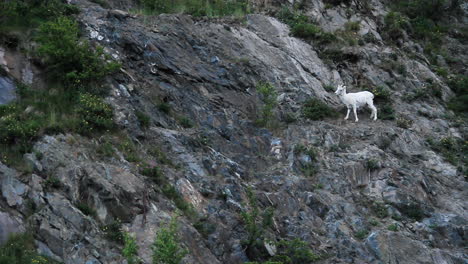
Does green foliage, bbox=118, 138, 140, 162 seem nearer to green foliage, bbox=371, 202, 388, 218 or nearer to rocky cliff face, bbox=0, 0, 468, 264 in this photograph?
rocky cliff face, bbox=0, 0, 468, 264

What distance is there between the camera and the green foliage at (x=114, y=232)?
12617 mm

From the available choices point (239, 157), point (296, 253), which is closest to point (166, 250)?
point (296, 253)

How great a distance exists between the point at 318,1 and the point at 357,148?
32.6ft

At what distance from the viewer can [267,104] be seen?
18.9 meters

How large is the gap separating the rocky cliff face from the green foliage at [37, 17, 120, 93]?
61cm

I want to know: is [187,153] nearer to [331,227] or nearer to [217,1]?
[331,227]

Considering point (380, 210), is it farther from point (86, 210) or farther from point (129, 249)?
point (86, 210)

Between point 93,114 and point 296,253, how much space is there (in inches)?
253

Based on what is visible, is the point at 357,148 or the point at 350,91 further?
the point at 350,91

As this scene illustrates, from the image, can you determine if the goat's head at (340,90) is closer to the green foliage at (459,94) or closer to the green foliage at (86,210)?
the green foliage at (459,94)

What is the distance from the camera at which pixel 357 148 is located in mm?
18422

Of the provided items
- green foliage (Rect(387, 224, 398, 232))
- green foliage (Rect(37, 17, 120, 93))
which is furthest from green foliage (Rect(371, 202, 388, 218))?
green foliage (Rect(37, 17, 120, 93))

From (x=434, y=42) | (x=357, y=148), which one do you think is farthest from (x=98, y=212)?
(x=434, y=42)

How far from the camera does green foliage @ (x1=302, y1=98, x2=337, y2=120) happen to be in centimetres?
1964
